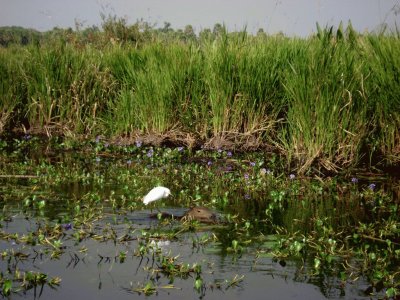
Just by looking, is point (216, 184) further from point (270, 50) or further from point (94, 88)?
point (94, 88)

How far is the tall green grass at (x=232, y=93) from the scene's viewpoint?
8.23 m

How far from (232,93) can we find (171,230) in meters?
4.53

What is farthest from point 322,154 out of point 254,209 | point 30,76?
point 30,76

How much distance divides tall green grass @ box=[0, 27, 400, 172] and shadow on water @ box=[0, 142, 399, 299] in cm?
83

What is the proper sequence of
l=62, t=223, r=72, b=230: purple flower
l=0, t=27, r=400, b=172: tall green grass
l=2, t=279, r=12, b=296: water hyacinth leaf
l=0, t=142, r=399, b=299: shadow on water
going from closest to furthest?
1. l=2, t=279, r=12, b=296: water hyacinth leaf
2. l=0, t=142, r=399, b=299: shadow on water
3. l=62, t=223, r=72, b=230: purple flower
4. l=0, t=27, r=400, b=172: tall green grass

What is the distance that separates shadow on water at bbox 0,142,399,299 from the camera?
433cm

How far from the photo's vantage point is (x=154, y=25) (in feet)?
63.7

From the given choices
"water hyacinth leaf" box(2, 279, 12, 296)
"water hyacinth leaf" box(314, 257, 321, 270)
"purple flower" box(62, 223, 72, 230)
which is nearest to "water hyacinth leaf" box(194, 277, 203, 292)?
"water hyacinth leaf" box(314, 257, 321, 270)

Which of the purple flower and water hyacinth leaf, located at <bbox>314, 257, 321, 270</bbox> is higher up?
the purple flower

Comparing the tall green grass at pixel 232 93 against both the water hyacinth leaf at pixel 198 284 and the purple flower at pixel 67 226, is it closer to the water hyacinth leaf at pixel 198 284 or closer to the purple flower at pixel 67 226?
the purple flower at pixel 67 226

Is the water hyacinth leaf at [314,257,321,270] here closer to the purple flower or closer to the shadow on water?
the shadow on water

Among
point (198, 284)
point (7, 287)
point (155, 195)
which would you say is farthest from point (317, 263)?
point (155, 195)

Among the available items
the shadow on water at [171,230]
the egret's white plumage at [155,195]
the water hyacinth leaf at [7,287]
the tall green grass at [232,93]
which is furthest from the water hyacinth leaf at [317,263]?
the tall green grass at [232,93]

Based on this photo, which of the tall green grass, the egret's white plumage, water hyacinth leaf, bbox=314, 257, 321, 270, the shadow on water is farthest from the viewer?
the tall green grass
